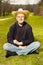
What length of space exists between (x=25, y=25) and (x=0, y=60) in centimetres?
117

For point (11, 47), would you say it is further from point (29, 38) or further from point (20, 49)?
point (29, 38)

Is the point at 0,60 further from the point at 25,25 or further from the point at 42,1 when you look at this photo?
the point at 42,1


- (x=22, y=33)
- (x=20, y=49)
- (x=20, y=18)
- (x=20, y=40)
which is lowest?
(x=20, y=49)

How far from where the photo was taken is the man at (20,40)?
275 inches

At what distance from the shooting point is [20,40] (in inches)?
280

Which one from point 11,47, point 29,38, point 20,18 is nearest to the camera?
point 20,18

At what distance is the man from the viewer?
6984mm

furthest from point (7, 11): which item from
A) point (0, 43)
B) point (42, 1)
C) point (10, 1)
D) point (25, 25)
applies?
point (25, 25)

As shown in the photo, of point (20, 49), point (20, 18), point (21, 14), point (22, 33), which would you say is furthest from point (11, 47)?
point (21, 14)

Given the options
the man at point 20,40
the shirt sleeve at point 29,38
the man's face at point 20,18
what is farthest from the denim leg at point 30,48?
the man's face at point 20,18

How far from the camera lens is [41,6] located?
1160 inches

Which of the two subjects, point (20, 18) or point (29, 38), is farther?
point (29, 38)

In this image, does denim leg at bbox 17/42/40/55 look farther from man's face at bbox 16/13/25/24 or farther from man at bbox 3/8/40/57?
man's face at bbox 16/13/25/24

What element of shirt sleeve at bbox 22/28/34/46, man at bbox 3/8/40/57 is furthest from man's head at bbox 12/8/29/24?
shirt sleeve at bbox 22/28/34/46
